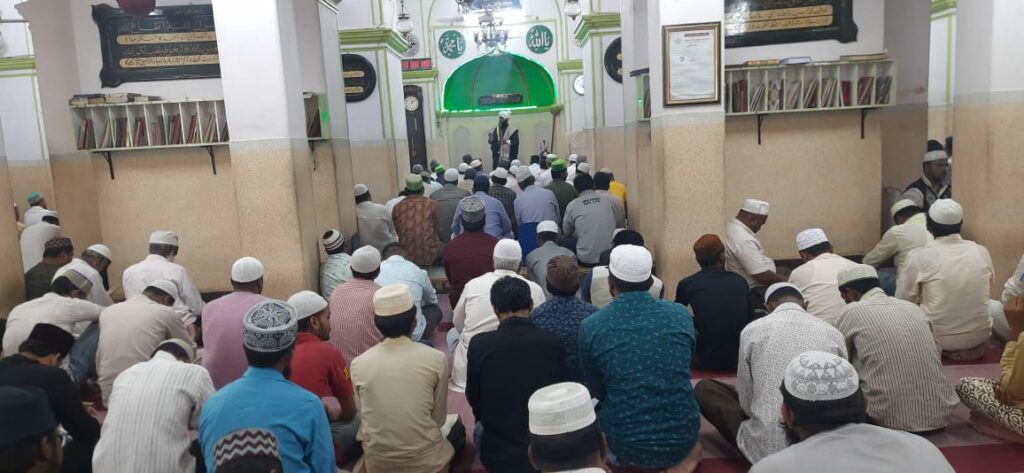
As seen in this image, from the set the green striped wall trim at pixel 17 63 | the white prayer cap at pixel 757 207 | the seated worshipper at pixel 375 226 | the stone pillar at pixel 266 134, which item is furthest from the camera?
the green striped wall trim at pixel 17 63

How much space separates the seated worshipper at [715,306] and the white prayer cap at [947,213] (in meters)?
1.13

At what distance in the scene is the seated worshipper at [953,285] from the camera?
3926 mm

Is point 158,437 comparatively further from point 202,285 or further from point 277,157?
point 202,285

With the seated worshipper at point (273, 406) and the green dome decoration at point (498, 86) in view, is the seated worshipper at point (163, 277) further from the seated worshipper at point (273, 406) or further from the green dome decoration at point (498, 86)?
the green dome decoration at point (498, 86)

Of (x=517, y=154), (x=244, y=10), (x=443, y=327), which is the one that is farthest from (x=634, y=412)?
(x=517, y=154)

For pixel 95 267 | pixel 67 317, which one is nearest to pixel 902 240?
pixel 67 317

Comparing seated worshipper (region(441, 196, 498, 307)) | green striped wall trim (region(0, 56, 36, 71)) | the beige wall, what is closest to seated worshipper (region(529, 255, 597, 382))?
seated worshipper (region(441, 196, 498, 307))

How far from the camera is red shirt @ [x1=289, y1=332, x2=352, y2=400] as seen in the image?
280cm

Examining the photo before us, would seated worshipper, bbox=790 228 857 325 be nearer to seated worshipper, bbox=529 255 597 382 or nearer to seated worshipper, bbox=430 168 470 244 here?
seated worshipper, bbox=529 255 597 382

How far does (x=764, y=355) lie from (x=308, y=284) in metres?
3.42

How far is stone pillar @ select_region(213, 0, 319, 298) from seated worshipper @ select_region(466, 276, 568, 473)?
8.94 feet

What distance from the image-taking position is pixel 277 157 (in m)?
4.99

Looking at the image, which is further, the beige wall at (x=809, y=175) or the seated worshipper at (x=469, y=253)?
the beige wall at (x=809, y=175)

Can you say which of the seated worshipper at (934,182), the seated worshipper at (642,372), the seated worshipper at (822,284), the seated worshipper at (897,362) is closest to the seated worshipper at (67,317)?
the seated worshipper at (642,372)
